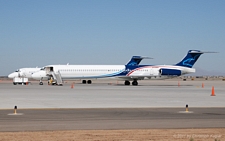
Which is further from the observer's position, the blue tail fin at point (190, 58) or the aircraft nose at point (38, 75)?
the blue tail fin at point (190, 58)

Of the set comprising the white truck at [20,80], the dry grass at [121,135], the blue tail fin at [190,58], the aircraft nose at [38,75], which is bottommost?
the dry grass at [121,135]

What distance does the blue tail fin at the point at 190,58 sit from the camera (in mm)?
67062

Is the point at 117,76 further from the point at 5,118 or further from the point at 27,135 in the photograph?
the point at 27,135

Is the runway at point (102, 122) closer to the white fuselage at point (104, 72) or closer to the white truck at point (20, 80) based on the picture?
the white fuselage at point (104, 72)

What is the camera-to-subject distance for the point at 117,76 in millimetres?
66438

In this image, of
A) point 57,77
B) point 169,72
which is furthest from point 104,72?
point 169,72

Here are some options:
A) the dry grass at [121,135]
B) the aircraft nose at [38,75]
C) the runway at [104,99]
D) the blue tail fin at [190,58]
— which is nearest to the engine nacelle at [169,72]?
the blue tail fin at [190,58]

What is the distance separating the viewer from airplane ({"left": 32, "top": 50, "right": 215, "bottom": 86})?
64.7 m

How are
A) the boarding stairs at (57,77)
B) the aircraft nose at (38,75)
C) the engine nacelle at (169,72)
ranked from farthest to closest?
the engine nacelle at (169,72) < the aircraft nose at (38,75) < the boarding stairs at (57,77)

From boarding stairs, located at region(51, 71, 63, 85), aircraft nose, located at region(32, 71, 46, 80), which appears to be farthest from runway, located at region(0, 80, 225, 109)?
aircraft nose, located at region(32, 71, 46, 80)

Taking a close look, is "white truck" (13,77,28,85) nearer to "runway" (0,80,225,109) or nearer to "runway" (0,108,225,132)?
"runway" (0,80,225,109)

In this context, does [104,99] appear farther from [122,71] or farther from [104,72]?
[104,72]

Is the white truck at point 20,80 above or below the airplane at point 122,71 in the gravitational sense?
below

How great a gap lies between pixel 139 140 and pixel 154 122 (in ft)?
13.1
